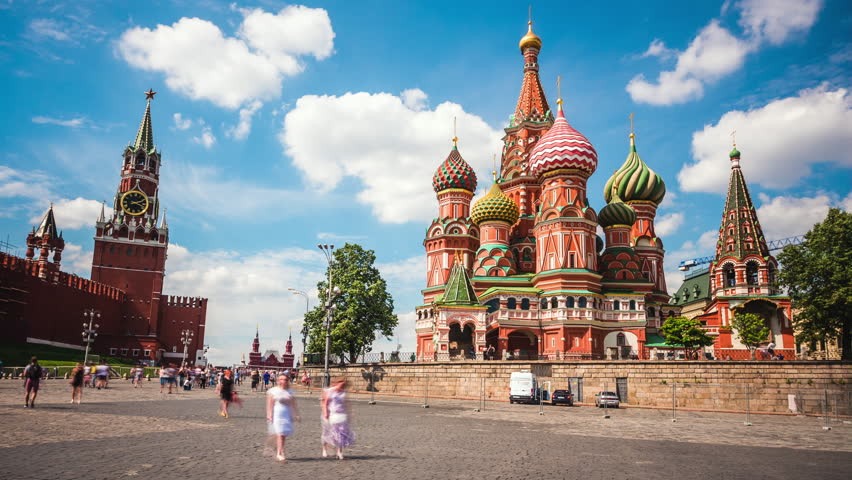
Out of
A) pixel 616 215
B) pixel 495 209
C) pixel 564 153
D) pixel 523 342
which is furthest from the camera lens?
pixel 495 209

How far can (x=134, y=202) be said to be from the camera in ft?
289

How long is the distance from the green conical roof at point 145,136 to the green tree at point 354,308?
2329 inches

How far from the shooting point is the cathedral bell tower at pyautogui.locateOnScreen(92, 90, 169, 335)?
8088 centimetres

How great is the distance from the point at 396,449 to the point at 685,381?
2472cm

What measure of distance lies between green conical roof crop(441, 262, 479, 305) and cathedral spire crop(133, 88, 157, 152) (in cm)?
6715

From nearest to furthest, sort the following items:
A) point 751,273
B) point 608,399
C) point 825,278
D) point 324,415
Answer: point 324,415, point 608,399, point 825,278, point 751,273

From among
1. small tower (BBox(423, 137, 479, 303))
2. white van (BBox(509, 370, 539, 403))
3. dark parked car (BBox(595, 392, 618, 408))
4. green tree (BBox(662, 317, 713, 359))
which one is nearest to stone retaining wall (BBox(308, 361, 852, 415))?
white van (BBox(509, 370, 539, 403))

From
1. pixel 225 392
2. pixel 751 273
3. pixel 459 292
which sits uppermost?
pixel 751 273

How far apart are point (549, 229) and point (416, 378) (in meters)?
16.3

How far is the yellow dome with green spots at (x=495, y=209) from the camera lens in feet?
172

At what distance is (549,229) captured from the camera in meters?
47.6

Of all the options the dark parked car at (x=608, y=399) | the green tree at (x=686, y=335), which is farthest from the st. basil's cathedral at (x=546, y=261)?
the dark parked car at (x=608, y=399)

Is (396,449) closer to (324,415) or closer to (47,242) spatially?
(324,415)

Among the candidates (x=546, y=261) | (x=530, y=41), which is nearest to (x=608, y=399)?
(x=546, y=261)
